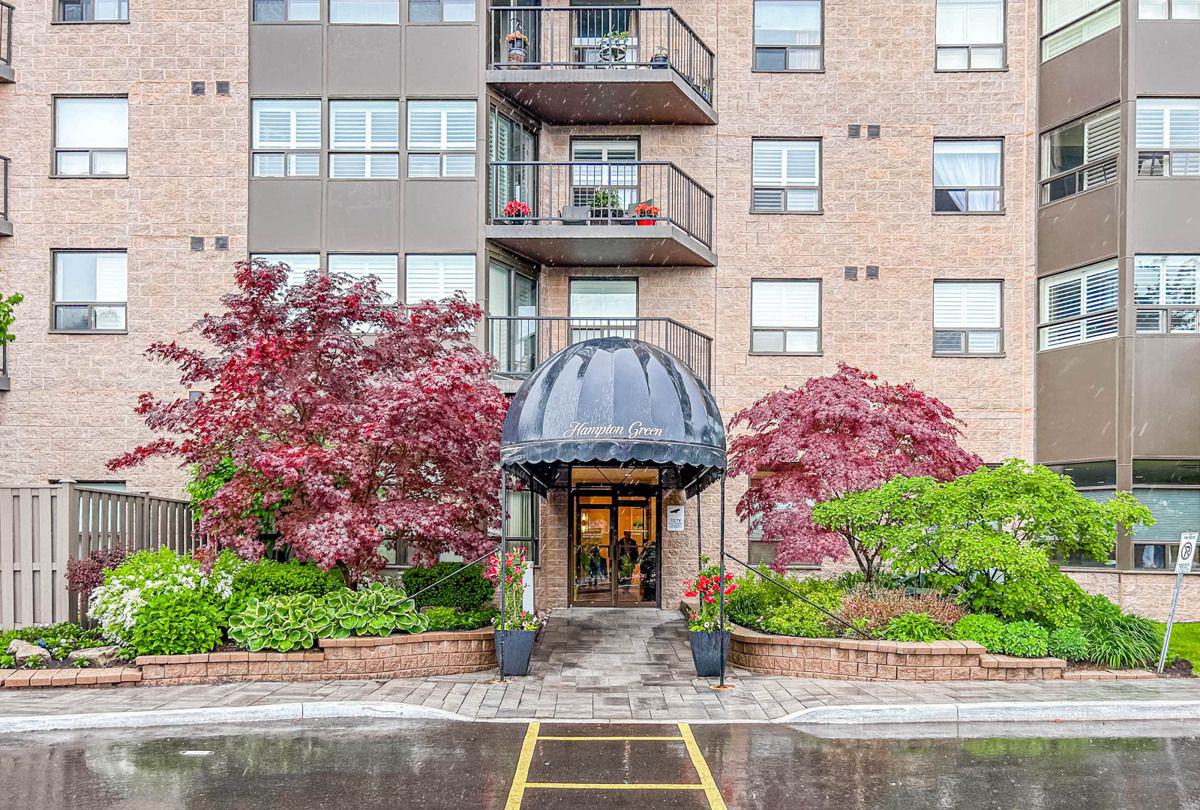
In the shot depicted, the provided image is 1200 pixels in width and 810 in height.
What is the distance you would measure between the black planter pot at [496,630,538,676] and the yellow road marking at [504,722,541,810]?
2.30 meters

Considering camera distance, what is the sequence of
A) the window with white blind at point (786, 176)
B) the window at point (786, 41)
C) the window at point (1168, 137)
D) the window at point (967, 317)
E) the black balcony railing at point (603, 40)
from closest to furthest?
the window at point (1168, 137), the black balcony railing at point (603, 40), the window at point (967, 317), the window with white blind at point (786, 176), the window at point (786, 41)

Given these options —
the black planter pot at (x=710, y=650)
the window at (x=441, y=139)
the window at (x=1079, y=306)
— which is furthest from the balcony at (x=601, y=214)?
the black planter pot at (x=710, y=650)

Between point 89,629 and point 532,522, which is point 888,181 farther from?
point 89,629

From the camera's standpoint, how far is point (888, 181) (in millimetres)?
21047

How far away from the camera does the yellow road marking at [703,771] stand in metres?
8.21

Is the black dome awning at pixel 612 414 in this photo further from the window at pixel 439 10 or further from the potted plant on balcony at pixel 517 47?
the window at pixel 439 10

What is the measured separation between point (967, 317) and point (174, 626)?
1626 cm

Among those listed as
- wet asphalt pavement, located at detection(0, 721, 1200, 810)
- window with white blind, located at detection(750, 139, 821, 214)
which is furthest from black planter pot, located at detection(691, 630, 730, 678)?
window with white blind, located at detection(750, 139, 821, 214)

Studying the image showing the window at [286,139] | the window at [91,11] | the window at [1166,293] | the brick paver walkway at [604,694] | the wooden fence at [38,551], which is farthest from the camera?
the window at [91,11]

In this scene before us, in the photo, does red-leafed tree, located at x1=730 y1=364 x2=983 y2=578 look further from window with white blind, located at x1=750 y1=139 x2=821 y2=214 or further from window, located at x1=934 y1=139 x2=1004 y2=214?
window, located at x1=934 y1=139 x2=1004 y2=214

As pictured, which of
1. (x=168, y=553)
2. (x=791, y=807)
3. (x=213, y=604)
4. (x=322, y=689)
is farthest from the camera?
(x=168, y=553)

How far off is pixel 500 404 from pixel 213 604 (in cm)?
471

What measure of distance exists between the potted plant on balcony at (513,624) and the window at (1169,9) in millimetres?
16247

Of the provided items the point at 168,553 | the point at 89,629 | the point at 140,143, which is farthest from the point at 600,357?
the point at 140,143
